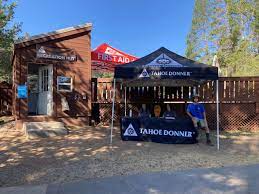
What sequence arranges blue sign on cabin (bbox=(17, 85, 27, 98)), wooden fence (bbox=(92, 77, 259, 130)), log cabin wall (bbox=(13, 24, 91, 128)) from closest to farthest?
blue sign on cabin (bbox=(17, 85, 27, 98)), log cabin wall (bbox=(13, 24, 91, 128)), wooden fence (bbox=(92, 77, 259, 130))

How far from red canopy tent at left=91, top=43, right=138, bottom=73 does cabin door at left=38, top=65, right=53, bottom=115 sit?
4.43 meters

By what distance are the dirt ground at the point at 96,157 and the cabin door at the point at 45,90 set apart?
217cm

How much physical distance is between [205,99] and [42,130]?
244 inches

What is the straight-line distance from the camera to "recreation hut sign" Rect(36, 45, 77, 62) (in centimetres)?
1213

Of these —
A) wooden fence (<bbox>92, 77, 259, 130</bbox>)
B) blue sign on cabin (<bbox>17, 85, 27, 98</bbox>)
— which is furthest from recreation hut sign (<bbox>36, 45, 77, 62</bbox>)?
wooden fence (<bbox>92, 77, 259, 130</bbox>)

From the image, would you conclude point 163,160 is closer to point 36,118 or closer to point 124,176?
point 124,176

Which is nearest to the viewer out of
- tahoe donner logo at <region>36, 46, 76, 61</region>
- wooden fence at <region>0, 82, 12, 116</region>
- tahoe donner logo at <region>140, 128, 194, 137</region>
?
tahoe donner logo at <region>140, 128, 194, 137</region>

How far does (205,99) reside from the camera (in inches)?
508

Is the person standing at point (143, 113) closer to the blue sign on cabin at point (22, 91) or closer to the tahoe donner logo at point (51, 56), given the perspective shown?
the tahoe donner logo at point (51, 56)

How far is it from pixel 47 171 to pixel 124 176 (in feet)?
5.06

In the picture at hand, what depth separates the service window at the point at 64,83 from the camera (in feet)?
41.1

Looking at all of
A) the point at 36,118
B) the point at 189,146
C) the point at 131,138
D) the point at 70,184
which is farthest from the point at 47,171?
the point at 36,118

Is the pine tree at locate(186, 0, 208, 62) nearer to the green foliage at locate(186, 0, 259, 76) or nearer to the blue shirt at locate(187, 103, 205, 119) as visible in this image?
the green foliage at locate(186, 0, 259, 76)

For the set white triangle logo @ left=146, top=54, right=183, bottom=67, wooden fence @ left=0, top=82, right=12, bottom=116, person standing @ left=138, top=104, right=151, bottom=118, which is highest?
white triangle logo @ left=146, top=54, right=183, bottom=67
